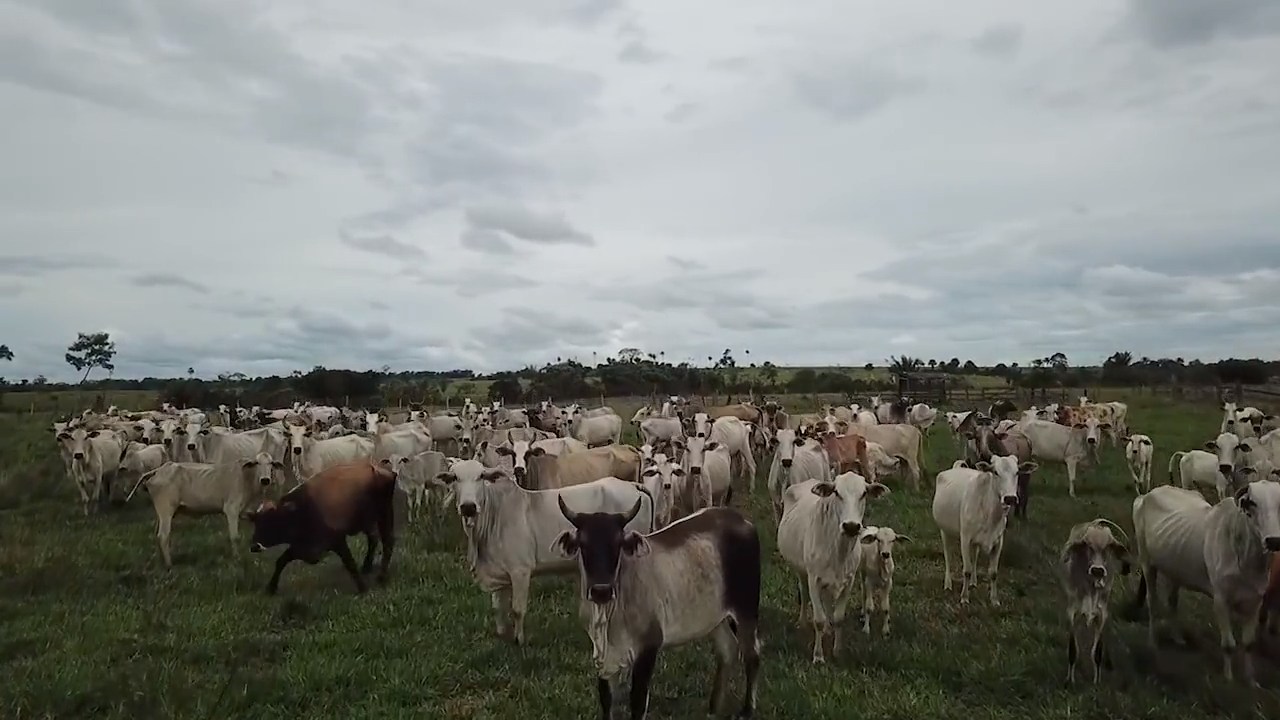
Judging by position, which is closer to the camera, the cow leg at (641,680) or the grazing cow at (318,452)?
the cow leg at (641,680)

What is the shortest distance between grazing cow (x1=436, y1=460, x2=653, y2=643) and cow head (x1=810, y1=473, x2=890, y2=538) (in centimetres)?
225

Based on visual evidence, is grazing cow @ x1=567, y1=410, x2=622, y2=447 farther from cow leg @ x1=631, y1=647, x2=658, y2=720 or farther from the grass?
cow leg @ x1=631, y1=647, x2=658, y2=720

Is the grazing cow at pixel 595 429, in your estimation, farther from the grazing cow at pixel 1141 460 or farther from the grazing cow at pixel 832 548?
the grazing cow at pixel 832 548

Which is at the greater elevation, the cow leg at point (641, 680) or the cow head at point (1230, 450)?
the cow head at point (1230, 450)

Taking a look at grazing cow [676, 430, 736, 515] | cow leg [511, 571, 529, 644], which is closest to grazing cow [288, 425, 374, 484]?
grazing cow [676, 430, 736, 515]

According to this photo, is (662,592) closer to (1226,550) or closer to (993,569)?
(1226,550)

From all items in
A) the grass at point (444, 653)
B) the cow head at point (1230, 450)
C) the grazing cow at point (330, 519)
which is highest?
the cow head at point (1230, 450)

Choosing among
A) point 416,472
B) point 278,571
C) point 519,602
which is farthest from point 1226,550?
point 416,472

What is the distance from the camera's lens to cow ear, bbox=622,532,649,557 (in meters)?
6.66

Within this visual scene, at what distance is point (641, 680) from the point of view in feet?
21.5

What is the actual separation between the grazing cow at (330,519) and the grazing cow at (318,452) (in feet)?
22.5

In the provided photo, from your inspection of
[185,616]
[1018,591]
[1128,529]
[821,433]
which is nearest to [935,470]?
[821,433]

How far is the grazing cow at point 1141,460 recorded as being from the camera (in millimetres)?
19766

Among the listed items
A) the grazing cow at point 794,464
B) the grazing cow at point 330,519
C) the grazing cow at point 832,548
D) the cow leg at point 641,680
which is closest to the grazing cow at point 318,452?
the grazing cow at point 330,519
